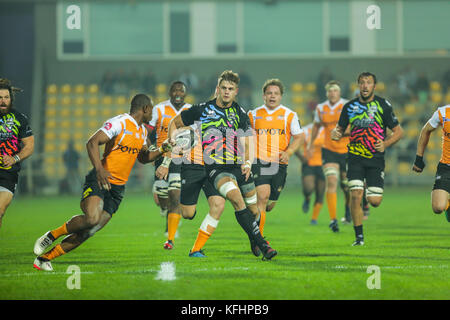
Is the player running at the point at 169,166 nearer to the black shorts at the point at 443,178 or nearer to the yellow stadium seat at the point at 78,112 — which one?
the black shorts at the point at 443,178

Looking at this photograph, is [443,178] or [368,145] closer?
[443,178]

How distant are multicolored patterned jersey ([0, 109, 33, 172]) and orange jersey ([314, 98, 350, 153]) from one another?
6.23 m

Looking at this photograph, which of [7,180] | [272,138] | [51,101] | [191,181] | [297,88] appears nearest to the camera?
[7,180]

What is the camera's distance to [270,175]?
10000mm

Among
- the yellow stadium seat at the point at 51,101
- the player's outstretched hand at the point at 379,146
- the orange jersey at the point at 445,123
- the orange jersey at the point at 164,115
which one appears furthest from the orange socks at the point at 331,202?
the yellow stadium seat at the point at 51,101

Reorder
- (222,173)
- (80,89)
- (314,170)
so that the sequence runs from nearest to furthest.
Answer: (222,173)
(314,170)
(80,89)

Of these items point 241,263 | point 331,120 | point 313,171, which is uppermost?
point 331,120

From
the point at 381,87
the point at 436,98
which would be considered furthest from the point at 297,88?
the point at 436,98

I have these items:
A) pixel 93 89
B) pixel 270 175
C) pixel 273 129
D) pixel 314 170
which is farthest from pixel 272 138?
pixel 93 89

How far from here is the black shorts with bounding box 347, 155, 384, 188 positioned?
Result: 976 centimetres

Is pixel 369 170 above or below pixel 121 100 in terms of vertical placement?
below

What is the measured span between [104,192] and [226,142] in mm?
1640

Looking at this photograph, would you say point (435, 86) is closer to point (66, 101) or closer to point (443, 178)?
point (66, 101)

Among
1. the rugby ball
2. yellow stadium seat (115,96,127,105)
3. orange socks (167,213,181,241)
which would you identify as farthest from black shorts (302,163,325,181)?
yellow stadium seat (115,96,127,105)
